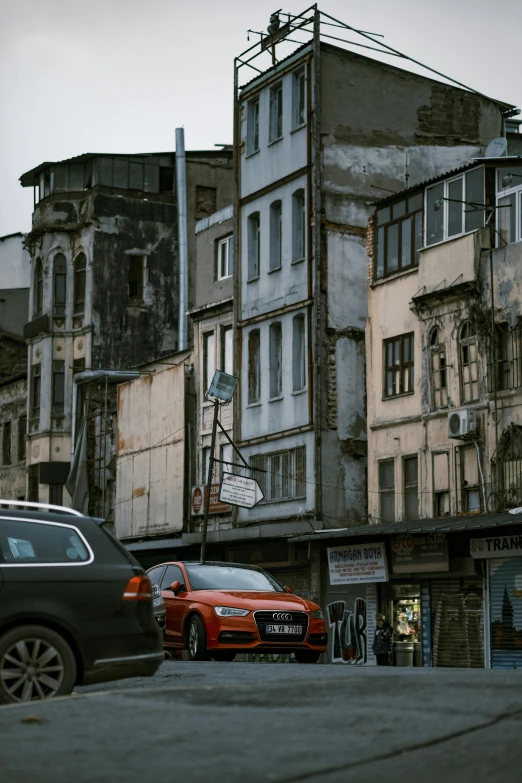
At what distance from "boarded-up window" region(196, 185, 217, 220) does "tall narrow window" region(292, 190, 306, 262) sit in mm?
14739

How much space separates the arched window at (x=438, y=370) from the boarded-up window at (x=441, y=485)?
4.51 feet

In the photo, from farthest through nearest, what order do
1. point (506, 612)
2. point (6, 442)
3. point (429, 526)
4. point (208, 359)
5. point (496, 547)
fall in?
1. point (6, 442)
2. point (208, 359)
3. point (429, 526)
4. point (496, 547)
5. point (506, 612)

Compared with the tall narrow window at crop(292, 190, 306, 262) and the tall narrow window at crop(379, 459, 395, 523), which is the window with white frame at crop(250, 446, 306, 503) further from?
the tall narrow window at crop(292, 190, 306, 262)

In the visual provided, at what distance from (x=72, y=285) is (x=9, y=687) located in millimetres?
51057

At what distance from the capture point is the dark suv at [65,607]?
11.5 m

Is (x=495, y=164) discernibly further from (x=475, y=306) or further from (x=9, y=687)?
(x=9, y=687)

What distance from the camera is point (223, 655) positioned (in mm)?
21422

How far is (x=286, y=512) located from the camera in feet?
150

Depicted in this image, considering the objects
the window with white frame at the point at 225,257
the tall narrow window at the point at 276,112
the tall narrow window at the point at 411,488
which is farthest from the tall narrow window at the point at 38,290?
the tall narrow window at the point at 411,488

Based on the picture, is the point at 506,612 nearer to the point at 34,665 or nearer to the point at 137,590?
the point at 137,590

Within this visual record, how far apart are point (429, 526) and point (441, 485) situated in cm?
244

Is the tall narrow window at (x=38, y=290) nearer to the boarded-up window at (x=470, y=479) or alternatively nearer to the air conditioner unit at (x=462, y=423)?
the boarded-up window at (x=470, y=479)

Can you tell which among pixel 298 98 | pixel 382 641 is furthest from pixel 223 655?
pixel 298 98

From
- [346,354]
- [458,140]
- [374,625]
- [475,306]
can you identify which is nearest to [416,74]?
[458,140]
